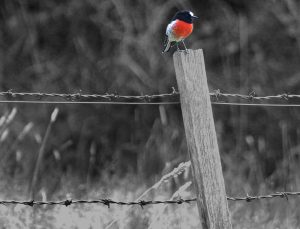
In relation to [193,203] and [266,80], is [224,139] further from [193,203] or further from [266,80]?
[193,203]

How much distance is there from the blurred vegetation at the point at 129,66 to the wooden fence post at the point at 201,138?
4.05 m

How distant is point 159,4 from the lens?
285 inches

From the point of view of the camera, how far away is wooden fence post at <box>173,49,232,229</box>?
110 inches

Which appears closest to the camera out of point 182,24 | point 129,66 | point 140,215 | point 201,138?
point 201,138

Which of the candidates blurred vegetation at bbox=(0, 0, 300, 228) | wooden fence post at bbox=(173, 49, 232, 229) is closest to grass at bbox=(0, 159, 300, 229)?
wooden fence post at bbox=(173, 49, 232, 229)

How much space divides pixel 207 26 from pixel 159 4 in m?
0.54

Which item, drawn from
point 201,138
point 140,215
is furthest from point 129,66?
point 201,138

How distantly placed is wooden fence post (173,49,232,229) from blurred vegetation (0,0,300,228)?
159 inches

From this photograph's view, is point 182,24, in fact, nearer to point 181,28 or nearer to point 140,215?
point 181,28

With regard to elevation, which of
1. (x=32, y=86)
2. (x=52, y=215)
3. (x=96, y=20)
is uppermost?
(x=96, y=20)

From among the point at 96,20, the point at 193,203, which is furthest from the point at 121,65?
the point at 193,203

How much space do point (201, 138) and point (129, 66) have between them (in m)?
4.57

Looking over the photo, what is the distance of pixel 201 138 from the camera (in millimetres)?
2818

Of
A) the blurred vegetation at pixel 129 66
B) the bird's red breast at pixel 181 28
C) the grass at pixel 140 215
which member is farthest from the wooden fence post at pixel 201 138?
the blurred vegetation at pixel 129 66
